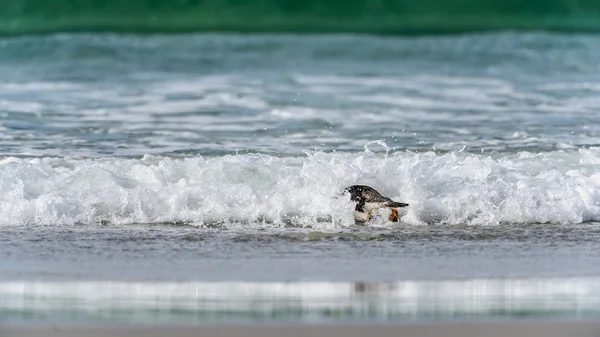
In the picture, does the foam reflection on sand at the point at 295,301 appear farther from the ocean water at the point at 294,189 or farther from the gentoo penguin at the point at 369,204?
the gentoo penguin at the point at 369,204

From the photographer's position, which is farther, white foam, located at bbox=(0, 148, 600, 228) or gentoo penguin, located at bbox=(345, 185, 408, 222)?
white foam, located at bbox=(0, 148, 600, 228)

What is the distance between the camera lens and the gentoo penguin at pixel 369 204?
605cm

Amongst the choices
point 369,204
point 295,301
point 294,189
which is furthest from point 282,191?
point 295,301

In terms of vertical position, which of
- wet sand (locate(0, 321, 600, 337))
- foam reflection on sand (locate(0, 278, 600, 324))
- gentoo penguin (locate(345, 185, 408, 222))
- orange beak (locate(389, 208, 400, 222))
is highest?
gentoo penguin (locate(345, 185, 408, 222))

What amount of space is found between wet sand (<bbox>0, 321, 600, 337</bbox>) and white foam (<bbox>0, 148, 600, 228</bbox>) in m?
2.65

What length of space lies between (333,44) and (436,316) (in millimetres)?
Answer: 11697

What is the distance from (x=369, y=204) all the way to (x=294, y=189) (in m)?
0.56

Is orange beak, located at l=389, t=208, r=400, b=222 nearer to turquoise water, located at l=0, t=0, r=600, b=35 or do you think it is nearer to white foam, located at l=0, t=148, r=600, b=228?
white foam, located at l=0, t=148, r=600, b=228

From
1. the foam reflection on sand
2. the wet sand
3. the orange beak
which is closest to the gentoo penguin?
the orange beak

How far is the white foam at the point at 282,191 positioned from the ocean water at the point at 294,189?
1cm

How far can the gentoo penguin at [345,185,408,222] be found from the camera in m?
6.05

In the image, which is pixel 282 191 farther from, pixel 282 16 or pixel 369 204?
pixel 282 16

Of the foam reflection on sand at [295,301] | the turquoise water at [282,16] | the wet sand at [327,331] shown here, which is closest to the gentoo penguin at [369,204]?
the foam reflection on sand at [295,301]

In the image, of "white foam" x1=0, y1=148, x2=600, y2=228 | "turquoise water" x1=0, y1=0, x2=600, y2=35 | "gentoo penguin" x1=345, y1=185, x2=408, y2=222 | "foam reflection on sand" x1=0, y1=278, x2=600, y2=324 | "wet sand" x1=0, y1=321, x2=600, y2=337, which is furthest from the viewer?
"turquoise water" x1=0, y1=0, x2=600, y2=35
